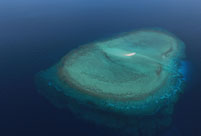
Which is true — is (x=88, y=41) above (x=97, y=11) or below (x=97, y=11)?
below

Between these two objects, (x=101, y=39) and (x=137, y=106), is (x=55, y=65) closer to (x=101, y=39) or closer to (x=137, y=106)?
(x=101, y=39)

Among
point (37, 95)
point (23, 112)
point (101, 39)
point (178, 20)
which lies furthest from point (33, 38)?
point (178, 20)

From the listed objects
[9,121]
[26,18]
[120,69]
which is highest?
[26,18]

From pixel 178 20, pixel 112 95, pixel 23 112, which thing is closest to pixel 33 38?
pixel 23 112

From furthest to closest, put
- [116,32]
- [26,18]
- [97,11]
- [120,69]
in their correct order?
[97,11] → [26,18] → [116,32] → [120,69]

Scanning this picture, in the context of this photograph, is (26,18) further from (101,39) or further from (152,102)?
(152,102)

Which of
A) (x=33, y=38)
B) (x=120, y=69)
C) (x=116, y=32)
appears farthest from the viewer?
(x=116, y=32)

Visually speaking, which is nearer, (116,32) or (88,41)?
(88,41)
